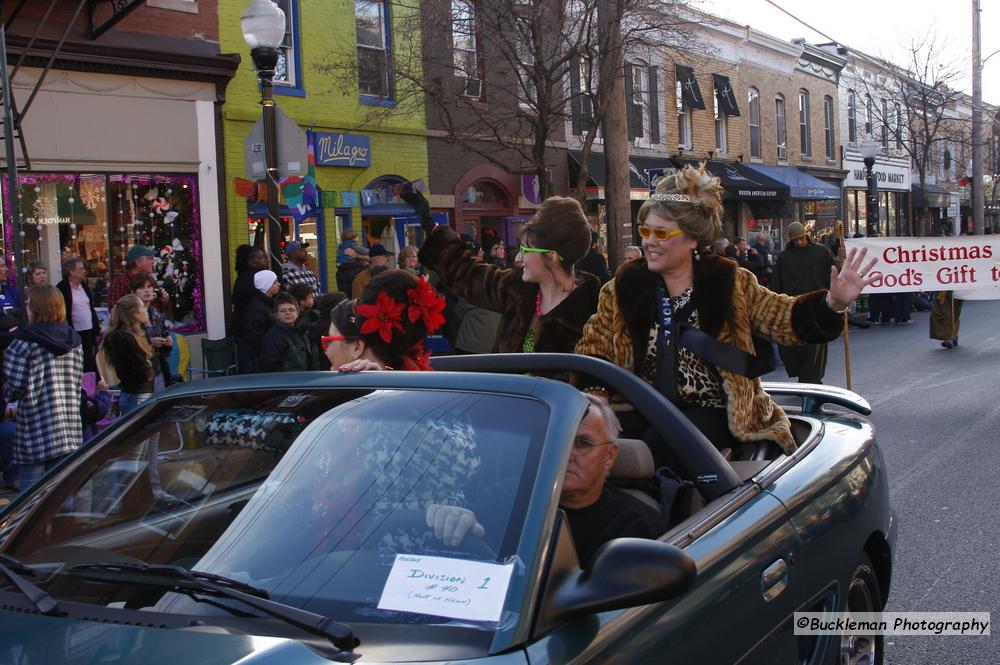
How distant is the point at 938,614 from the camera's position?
15.2 feet

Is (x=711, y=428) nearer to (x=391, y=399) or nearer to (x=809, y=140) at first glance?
(x=391, y=399)

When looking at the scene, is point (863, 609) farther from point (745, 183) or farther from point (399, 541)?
point (745, 183)

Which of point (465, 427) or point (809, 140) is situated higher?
point (809, 140)

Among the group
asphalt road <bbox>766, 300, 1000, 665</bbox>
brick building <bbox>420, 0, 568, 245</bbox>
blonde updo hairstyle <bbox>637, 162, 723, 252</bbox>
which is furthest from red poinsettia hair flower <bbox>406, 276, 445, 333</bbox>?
brick building <bbox>420, 0, 568, 245</bbox>

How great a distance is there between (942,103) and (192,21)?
24478 millimetres

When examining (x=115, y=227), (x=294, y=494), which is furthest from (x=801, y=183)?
(x=294, y=494)

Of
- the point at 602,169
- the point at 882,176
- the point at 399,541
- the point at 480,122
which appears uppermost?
the point at 882,176

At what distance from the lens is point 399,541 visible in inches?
91.4

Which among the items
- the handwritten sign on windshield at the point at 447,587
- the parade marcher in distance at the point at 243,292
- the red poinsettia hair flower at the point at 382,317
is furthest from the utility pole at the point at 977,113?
the handwritten sign on windshield at the point at 447,587

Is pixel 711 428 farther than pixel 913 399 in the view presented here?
No

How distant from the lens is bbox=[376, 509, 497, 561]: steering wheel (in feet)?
7.39

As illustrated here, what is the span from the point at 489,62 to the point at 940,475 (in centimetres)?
1257

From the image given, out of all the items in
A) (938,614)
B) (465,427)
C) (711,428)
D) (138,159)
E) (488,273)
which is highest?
(138,159)

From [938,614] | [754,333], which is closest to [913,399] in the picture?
[938,614]
